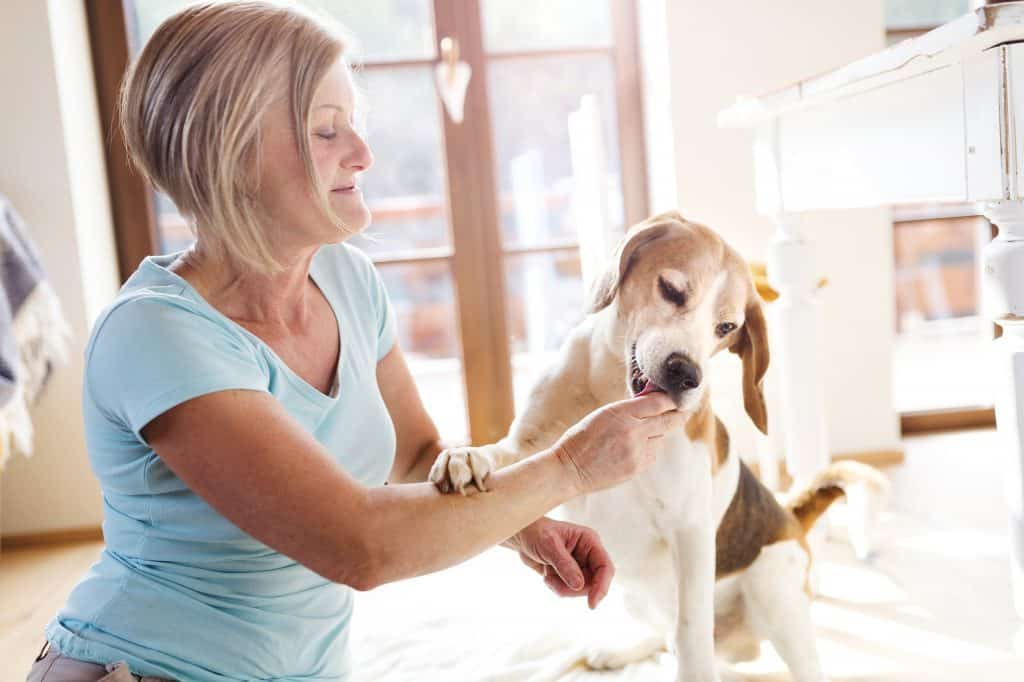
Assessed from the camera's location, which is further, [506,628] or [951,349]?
[951,349]

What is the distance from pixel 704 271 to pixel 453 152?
5.76ft

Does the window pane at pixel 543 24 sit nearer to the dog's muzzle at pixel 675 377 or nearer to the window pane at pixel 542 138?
the window pane at pixel 542 138

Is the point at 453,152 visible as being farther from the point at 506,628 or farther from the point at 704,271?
the point at 704,271

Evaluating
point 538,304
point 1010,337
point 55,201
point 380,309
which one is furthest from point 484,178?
point 1010,337

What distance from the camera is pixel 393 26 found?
8.77 ft

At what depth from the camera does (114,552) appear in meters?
1.05

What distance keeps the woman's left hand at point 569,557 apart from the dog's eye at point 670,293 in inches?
11.0

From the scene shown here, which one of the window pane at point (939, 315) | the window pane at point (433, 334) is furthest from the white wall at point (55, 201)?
the window pane at point (939, 315)

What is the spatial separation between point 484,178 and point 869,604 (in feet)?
5.11

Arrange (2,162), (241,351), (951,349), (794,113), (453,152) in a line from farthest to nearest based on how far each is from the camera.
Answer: (951,349)
(453,152)
(2,162)
(794,113)
(241,351)

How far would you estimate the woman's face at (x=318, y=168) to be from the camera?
1.00 m

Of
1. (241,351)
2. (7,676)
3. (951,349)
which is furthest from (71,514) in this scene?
(951,349)

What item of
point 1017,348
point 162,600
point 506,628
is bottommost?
point 506,628

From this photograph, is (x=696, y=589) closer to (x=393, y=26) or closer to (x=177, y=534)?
(x=177, y=534)
